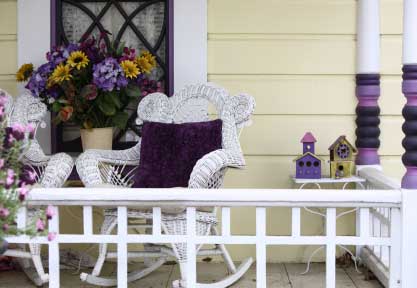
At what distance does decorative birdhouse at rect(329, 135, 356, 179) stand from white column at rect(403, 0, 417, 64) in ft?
3.46

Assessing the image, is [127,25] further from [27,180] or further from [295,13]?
[27,180]

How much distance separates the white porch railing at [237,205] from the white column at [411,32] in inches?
24.1

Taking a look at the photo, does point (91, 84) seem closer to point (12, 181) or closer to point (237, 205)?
point (237, 205)

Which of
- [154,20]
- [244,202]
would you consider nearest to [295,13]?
[154,20]

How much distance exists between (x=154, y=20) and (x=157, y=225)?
181cm

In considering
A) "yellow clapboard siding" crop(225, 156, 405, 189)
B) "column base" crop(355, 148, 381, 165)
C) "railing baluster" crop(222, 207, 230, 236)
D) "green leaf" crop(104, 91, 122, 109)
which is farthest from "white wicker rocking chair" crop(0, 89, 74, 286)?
"column base" crop(355, 148, 381, 165)

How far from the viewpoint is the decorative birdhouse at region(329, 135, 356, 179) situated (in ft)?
13.9

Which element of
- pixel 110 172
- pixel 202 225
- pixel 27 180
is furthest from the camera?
pixel 110 172

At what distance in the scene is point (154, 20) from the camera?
4523 millimetres

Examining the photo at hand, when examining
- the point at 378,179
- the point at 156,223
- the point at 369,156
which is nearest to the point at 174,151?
the point at 156,223

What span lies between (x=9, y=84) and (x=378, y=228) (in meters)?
2.37

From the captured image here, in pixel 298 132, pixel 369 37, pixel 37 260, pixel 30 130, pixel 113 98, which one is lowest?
pixel 37 260

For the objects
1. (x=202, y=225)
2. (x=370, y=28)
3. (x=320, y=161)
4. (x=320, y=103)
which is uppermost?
(x=370, y=28)

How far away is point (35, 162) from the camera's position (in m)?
4.06
